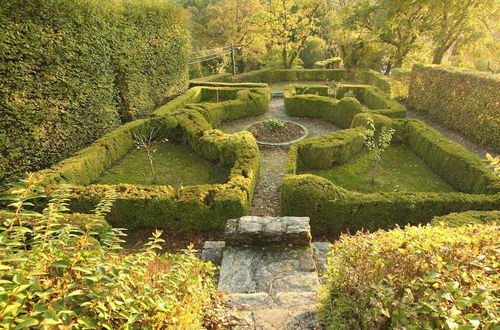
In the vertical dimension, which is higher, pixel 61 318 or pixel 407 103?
pixel 61 318

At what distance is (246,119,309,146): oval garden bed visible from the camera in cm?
1342

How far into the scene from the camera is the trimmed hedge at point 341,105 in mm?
14333

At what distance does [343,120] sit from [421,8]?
12.9 m

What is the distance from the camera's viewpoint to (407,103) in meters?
18.5

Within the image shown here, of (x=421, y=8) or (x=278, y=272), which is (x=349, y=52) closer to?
(x=421, y=8)

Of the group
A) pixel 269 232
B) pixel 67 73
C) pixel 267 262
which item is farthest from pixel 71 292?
pixel 67 73

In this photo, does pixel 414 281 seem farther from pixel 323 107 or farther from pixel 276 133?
pixel 323 107

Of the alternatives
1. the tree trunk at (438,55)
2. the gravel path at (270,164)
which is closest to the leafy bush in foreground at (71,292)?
the gravel path at (270,164)

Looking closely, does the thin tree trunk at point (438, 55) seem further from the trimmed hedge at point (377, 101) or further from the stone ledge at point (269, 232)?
the stone ledge at point (269, 232)

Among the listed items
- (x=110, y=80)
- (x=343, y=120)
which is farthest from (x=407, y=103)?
(x=110, y=80)

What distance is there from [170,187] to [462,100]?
14.4 m

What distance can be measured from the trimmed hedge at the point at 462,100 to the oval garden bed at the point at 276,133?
752 cm

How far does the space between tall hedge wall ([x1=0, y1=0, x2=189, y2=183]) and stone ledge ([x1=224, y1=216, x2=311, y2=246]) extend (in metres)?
7.65

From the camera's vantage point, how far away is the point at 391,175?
10266 millimetres
